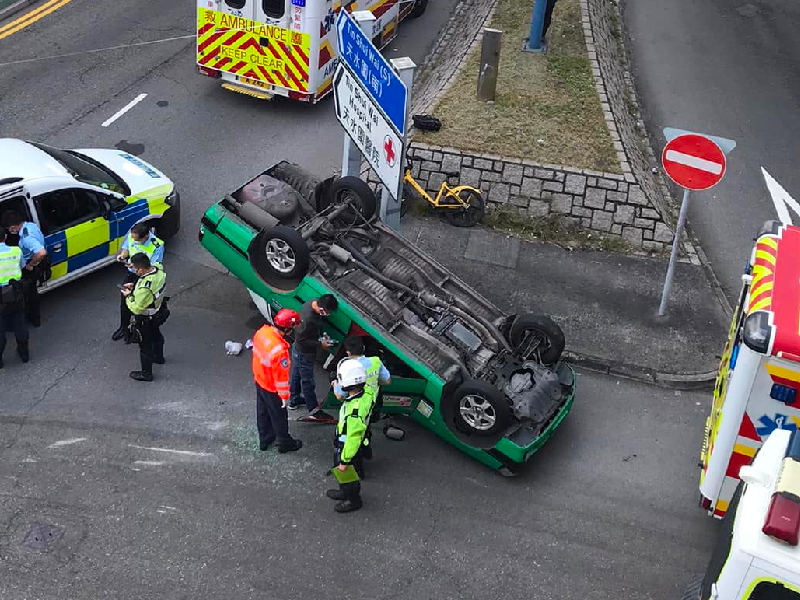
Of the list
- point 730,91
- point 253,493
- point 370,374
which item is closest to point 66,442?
point 253,493

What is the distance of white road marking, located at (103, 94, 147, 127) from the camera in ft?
45.0

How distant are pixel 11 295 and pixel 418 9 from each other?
425 inches

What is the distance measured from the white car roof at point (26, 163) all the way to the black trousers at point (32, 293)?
3.13 ft

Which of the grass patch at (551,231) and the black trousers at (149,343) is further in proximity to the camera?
the grass patch at (551,231)

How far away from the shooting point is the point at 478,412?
27.0 feet

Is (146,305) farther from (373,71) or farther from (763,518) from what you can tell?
(763,518)

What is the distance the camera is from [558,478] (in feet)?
28.2

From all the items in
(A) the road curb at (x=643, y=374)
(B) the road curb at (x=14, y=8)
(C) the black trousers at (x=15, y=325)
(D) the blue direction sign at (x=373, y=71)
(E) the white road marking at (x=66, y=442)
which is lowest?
(E) the white road marking at (x=66, y=442)

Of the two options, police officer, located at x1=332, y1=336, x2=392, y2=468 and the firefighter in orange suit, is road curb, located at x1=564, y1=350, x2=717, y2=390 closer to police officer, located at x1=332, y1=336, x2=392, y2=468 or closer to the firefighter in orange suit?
police officer, located at x1=332, y1=336, x2=392, y2=468

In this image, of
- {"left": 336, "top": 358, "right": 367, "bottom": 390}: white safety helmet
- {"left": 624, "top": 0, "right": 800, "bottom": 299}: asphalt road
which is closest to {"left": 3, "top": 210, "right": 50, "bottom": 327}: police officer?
{"left": 336, "top": 358, "right": 367, "bottom": 390}: white safety helmet

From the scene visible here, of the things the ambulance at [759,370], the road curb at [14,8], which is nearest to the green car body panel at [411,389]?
the ambulance at [759,370]

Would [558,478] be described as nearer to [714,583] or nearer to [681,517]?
[681,517]

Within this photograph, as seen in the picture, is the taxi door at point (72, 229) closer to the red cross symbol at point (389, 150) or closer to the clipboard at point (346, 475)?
the red cross symbol at point (389, 150)

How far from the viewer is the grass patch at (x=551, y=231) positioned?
11.7 metres
